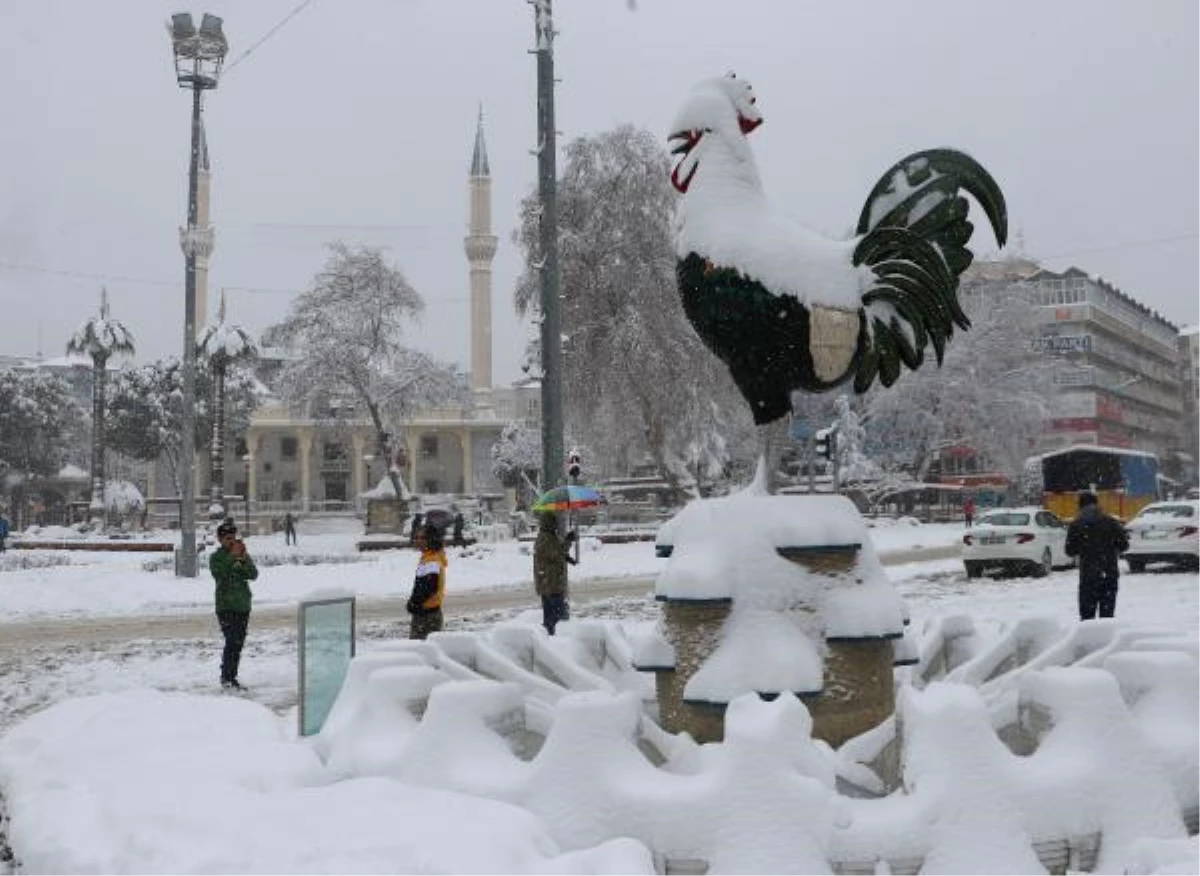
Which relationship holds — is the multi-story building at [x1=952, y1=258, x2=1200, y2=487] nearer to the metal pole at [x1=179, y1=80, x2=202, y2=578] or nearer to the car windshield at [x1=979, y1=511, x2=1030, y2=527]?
the car windshield at [x1=979, y1=511, x2=1030, y2=527]

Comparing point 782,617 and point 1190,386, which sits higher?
point 1190,386

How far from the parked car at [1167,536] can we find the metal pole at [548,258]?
11.7m

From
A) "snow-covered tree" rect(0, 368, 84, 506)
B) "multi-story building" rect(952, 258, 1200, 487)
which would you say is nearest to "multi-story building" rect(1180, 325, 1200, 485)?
"multi-story building" rect(952, 258, 1200, 487)

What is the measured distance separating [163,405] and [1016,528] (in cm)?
4516

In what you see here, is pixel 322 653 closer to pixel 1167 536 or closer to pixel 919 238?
pixel 919 238

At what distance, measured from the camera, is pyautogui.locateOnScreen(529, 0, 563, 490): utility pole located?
15203 millimetres

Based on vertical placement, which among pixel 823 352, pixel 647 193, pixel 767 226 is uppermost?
pixel 647 193

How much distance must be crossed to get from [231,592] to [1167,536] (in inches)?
667

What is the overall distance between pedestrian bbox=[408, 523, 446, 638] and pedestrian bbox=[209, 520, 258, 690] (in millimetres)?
2051

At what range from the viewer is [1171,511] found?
22031 mm

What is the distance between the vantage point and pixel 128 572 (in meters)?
26.8

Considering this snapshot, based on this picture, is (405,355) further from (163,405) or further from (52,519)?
(52,519)

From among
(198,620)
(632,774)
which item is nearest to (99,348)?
(198,620)

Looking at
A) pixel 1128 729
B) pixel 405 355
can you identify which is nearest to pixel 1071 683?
pixel 1128 729
